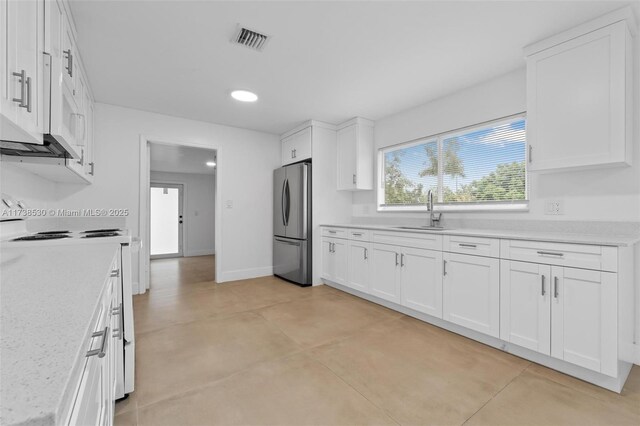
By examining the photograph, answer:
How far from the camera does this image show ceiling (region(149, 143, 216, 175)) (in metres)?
5.13

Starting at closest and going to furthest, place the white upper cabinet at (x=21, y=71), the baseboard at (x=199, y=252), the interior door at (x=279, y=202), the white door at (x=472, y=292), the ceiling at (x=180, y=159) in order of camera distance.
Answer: the white upper cabinet at (x=21, y=71) < the white door at (x=472, y=292) < the interior door at (x=279, y=202) < the ceiling at (x=180, y=159) < the baseboard at (x=199, y=252)

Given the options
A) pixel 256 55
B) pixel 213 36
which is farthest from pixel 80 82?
pixel 256 55

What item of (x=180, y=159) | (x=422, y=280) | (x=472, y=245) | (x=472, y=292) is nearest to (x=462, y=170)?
(x=472, y=245)

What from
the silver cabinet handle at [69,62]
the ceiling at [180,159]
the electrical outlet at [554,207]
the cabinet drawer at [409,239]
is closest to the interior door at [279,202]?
the ceiling at [180,159]

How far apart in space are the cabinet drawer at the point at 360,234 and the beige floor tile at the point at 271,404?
1.75 meters

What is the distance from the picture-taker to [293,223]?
424cm

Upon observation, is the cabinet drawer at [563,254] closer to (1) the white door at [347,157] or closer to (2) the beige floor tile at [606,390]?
(2) the beige floor tile at [606,390]

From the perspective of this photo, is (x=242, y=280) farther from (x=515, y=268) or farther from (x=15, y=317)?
(x=15, y=317)

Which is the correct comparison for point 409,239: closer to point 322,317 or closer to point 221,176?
point 322,317

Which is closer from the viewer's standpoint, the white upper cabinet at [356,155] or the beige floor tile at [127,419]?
the beige floor tile at [127,419]

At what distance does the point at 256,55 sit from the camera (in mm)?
2459

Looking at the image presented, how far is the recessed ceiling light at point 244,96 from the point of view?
318cm

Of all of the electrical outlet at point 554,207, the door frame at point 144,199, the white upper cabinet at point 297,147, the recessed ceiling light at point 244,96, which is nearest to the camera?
the electrical outlet at point 554,207

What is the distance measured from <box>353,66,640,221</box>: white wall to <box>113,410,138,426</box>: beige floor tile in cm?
310
